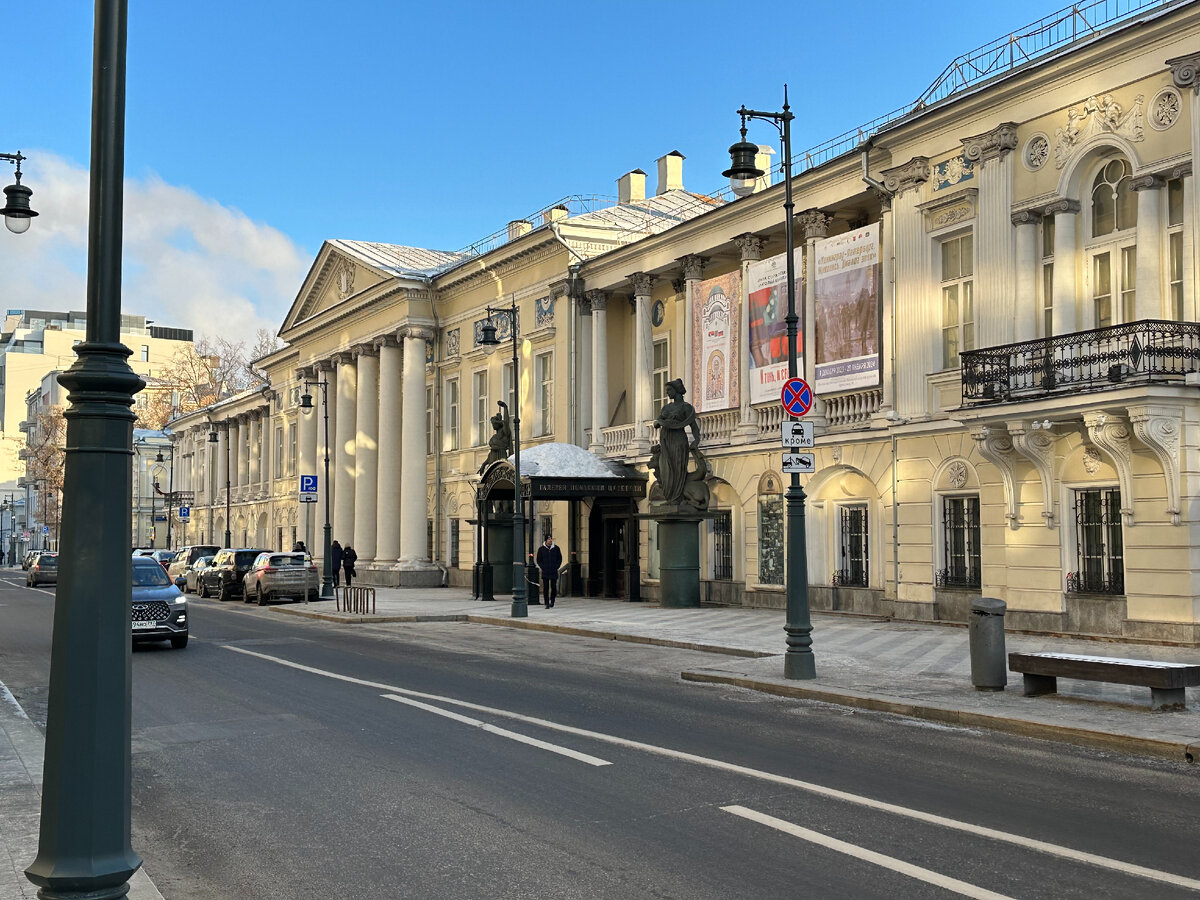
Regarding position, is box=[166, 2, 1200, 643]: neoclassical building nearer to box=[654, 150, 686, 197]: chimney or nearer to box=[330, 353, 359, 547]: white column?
box=[654, 150, 686, 197]: chimney

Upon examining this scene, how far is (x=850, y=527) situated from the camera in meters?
28.0

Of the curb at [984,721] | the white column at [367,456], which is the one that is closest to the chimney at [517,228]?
the white column at [367,456]

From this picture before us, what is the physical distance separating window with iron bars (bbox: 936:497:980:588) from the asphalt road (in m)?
11.0

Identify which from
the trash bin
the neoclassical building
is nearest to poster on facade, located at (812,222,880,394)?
the neoclassical building

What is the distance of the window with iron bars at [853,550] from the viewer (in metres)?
27.4

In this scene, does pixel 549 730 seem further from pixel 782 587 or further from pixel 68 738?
pixel 782 587

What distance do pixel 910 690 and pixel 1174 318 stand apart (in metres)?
9.74

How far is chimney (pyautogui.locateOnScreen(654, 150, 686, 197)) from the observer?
148ft

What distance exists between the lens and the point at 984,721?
1187cm

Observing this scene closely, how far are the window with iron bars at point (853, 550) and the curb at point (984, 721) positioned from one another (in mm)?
12236

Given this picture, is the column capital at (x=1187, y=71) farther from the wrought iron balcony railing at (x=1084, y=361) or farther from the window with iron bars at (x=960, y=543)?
the window with iron bars at (x=960, y=543)

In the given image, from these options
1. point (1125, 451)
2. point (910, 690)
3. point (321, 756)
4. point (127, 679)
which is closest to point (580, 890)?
point (127, 679)

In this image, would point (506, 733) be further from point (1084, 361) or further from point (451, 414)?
point (451, 414)

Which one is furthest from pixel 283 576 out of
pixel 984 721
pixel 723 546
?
pixel 984 721
